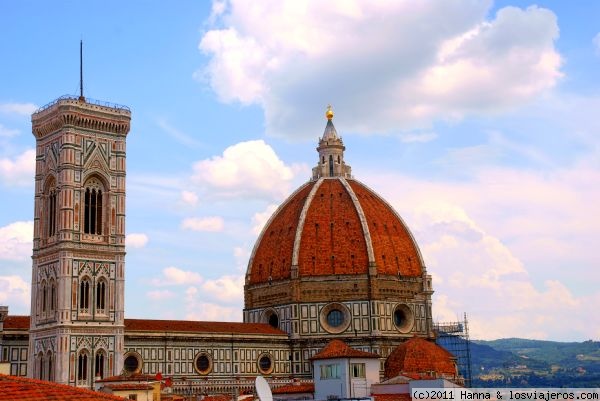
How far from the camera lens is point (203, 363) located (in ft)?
271

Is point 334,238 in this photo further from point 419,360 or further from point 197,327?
point 197,327

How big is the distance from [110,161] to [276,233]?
28.0m

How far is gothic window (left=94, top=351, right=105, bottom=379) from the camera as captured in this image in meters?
71.9

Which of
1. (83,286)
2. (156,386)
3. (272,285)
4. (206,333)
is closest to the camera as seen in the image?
(156,386)

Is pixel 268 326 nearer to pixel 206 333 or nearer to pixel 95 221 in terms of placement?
pixel 206 333

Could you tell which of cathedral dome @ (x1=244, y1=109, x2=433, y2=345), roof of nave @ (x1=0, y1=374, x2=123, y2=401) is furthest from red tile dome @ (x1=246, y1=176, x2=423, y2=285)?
roof of nave @ (x1=0, y1=374, x2=123, y2=401)

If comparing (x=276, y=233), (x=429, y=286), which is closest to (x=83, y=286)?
(x=276, y=233)

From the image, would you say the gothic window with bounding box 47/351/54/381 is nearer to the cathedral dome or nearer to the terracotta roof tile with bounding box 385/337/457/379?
the cathedral dome

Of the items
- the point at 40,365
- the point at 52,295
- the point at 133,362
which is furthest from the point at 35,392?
the point at 133,362

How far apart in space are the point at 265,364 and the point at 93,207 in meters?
23.9

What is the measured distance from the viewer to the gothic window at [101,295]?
73.6 meters

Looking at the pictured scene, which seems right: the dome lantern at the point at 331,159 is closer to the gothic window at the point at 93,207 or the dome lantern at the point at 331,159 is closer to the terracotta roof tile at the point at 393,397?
the gothic window at the point at 93,207

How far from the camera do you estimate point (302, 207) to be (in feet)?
324

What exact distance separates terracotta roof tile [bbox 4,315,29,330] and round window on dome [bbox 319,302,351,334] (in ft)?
94.4
